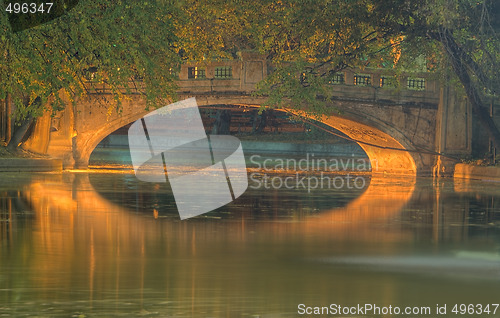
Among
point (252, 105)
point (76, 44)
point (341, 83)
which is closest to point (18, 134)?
point (252, 105)

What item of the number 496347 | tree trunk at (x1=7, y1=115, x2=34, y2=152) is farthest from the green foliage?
tree trunk at (x1=7, y1=115, x2=34, y2=152)

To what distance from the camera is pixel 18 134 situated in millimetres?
29922

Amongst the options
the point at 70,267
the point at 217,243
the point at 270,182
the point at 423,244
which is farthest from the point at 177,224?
the point at 270,182

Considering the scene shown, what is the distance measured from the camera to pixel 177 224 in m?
15.1

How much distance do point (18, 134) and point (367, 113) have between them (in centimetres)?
1220

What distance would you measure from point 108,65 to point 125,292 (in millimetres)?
11953

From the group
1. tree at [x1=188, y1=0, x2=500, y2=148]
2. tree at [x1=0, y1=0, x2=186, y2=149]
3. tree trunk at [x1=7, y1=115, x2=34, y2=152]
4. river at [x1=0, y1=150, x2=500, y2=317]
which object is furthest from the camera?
tree trunk at [x1=7, y1=115, x2=34, y2=152]

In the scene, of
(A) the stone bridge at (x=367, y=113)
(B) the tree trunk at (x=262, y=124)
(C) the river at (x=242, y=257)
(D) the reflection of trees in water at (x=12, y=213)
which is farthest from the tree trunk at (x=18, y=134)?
(B) the tree trunk at (x=262, y=124)

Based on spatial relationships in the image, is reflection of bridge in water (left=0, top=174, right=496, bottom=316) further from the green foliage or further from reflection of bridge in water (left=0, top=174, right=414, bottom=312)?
the green foliage

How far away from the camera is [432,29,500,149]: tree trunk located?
90.8ft

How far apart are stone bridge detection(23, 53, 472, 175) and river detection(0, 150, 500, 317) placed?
13721mm

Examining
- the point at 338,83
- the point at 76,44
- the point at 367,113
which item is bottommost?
the point at 367,113

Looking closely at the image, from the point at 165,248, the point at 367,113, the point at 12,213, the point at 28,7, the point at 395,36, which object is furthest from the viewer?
the point at 367,113

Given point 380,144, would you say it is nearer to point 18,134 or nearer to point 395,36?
point 395,36
